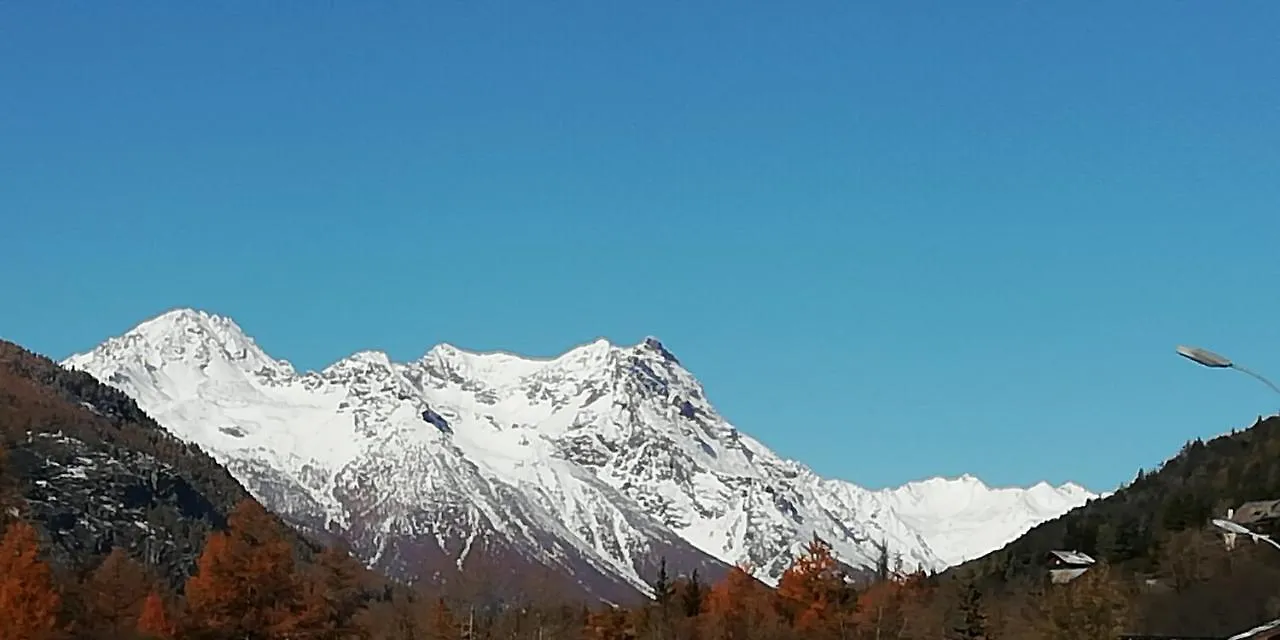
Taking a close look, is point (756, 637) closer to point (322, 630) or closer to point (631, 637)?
point (631, 637)

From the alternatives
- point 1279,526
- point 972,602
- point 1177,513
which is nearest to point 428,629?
point 972,602

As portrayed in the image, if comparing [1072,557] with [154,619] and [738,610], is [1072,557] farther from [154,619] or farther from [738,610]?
[154,619]

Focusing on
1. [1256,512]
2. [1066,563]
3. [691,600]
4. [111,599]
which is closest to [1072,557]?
[1066,563]

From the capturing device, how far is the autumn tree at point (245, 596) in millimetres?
96000

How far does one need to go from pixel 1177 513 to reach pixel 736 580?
49.3 meters

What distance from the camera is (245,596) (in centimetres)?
9644

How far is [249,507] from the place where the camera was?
103688 millimetres

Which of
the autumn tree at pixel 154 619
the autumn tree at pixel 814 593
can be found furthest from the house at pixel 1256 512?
the autumn tree at pixel 154 619

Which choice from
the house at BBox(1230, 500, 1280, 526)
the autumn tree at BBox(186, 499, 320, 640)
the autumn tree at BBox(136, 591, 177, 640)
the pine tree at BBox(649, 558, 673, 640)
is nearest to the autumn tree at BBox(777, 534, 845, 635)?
the pine tree at BBox(649, 558, 673, 640)

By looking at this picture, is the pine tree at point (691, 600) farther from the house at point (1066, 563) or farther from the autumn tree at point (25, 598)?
the autumn tree at point (25, 598)

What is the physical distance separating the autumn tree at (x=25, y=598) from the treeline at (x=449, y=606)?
0.26ft

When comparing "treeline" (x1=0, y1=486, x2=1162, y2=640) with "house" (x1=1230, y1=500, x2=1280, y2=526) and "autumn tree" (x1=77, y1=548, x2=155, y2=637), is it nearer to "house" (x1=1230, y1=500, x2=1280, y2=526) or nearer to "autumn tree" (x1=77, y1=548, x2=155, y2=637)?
"autumn tree" (x1=77, y1=548, x2=155, y2=637)

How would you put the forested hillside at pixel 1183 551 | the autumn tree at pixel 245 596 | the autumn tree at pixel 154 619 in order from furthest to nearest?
the autumn tree at pixel 154 619
the forested hillside at pixel 1183 551
the autumn tree at pixel 245 596

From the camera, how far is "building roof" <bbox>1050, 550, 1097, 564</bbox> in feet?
515
